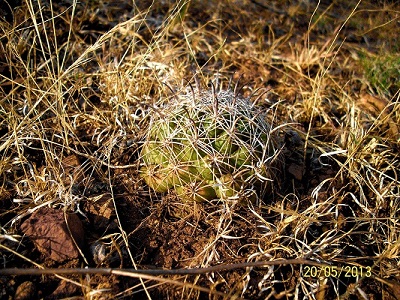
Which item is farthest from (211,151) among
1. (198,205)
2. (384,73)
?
(384,73)

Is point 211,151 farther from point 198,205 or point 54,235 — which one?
point 54,235

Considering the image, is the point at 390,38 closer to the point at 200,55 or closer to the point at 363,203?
the point at 200,55

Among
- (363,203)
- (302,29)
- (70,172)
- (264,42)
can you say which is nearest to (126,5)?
(264,42)

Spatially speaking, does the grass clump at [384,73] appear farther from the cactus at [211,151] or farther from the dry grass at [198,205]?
the cactus at [211,151]

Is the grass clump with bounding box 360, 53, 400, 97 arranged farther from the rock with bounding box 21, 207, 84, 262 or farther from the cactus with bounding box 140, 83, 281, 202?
the rock with bounding box 21, 207, 84, 262
